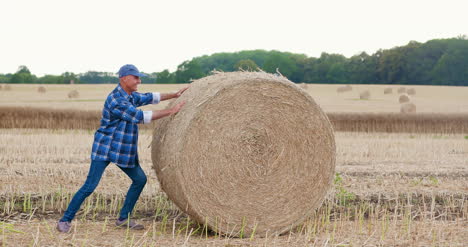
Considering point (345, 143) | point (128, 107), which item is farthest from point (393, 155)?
point (128, 107)

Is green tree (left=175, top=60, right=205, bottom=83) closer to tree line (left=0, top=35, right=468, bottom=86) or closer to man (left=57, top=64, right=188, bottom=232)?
tree line (left=0, top=35, right=468, bottom=86)

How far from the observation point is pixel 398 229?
7.39 m

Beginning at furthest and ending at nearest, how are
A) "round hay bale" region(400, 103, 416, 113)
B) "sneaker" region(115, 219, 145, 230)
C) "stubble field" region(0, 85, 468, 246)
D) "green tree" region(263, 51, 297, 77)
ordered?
"green tree" region(263, 51, 297, 77)
"round hay bale" region(400, 103, 416, 113)
"sneaker" region(115, 219, 145, 230)
"stubble field" region(0, 85, 468, 246)

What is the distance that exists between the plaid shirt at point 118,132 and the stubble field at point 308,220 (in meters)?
0.82

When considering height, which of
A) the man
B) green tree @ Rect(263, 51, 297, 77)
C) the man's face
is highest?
green tree @ Rect(263, 51, 297, 77)

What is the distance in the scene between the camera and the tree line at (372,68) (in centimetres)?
4619

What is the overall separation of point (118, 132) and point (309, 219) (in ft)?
8.40

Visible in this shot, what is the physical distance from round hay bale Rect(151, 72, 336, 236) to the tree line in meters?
37.8

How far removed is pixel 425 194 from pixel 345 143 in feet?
23.2

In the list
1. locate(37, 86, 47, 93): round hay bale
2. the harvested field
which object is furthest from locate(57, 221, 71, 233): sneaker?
locate(37, 86, 47, 93): round hay bale

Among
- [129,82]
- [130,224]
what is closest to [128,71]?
[129,82]

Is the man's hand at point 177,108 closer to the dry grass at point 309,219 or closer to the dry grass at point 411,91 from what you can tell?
the dry grass at point 309,219

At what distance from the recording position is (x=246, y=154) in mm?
7078

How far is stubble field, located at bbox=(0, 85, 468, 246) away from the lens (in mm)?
6821
